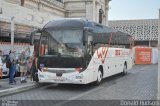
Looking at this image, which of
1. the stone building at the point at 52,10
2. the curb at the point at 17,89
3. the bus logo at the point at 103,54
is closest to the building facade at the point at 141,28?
the stone building at the point at 52,10

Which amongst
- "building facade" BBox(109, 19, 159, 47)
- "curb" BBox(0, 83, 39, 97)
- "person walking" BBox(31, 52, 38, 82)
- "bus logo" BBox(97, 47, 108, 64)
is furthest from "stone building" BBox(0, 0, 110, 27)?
"building facade" BBox(109, 19, 159, 47)

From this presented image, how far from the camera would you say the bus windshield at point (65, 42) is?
1462 cm

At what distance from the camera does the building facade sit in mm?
87981

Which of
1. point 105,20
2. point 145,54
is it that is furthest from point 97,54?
point 105,20

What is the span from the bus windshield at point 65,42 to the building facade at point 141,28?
7363 centimetres

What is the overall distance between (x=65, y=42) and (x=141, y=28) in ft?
253

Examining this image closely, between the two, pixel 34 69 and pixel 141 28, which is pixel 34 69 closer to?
pixel 34 69

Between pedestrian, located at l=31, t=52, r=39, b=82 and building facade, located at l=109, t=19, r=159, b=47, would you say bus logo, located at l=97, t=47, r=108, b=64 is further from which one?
building facade, located at l=109, t=19, r=159, b=47

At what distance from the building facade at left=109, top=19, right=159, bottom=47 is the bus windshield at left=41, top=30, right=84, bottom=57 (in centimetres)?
7363

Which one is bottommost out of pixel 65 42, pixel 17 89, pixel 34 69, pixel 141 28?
pixel 17 89

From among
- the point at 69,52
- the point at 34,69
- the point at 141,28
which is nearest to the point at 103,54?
the point at 69,52

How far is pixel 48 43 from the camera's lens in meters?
15.2

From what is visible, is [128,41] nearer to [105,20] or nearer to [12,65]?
[12,65]

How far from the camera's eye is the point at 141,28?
295ft
